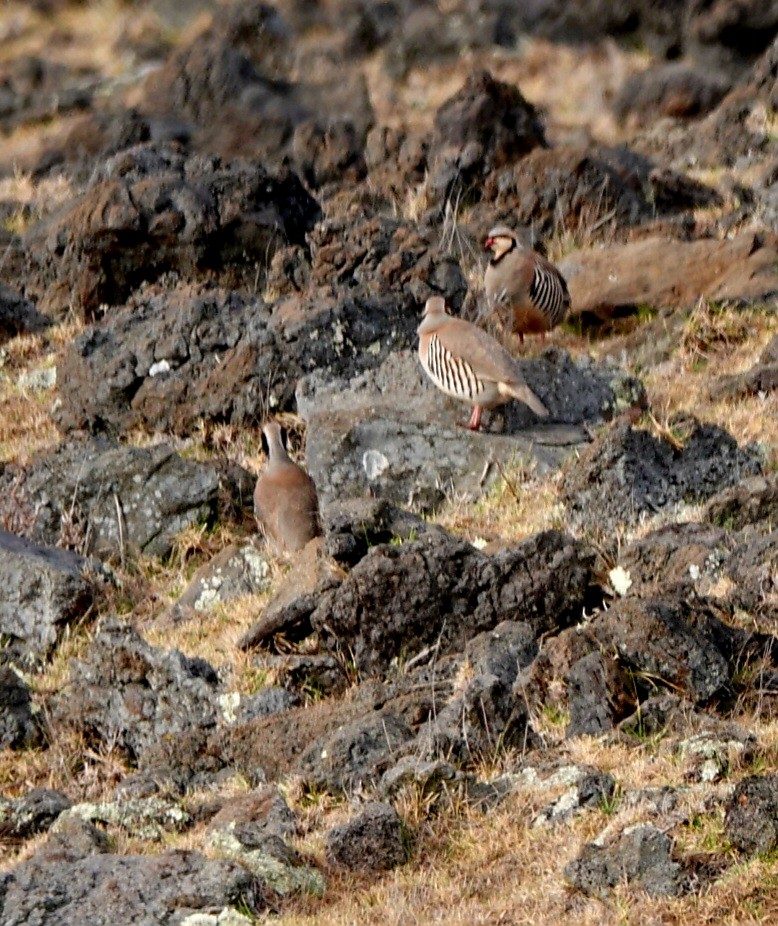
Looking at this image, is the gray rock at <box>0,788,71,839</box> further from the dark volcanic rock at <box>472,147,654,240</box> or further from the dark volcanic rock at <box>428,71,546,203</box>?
the dark volcanic rock at <box>428,71,546,203</box>

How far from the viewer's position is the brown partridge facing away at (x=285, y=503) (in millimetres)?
11004

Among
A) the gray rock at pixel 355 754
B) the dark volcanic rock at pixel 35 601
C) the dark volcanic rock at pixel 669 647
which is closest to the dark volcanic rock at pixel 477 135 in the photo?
the dark volcanic rock at pixel 35 601

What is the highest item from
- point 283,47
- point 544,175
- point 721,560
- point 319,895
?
point 319,895

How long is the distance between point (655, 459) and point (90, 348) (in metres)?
5.06

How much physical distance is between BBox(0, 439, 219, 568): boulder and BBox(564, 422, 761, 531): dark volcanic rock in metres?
2.65

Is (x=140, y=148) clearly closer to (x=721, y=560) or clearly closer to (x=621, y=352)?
(x=621, y=352)

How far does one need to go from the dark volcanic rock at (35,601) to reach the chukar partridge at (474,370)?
264 cm

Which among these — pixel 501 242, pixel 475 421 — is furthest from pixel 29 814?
pixel 501 242

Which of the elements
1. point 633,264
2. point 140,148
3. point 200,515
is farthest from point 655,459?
point 140,148

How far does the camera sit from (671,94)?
2217cm

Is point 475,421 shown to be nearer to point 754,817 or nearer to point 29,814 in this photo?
point 29,814

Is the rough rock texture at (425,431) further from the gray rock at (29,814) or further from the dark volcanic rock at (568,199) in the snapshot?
the dark volcanic rock at (568,199)

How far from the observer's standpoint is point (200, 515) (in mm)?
12047

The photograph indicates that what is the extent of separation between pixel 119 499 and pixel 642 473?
3.60 meters
